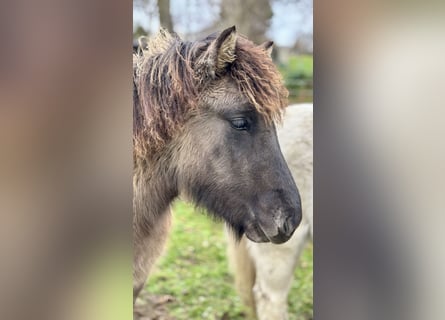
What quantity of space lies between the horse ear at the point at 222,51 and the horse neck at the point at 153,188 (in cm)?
50

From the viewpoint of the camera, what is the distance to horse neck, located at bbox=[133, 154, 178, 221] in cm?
211

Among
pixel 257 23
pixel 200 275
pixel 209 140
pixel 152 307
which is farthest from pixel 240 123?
pixel 152 307

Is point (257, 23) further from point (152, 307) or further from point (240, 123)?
point (152, 307)

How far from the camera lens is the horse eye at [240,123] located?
2.07 m

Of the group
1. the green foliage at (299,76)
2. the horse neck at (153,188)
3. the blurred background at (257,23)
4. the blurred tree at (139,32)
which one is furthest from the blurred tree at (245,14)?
the horse neck at (153,188)

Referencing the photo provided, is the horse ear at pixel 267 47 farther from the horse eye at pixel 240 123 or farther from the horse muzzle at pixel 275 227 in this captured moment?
the horse muzzle at pixel 275 227

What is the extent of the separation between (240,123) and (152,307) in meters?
0.98

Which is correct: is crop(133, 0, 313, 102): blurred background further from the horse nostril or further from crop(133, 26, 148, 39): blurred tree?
the horse nostril

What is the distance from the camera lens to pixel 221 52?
79.4 inches
